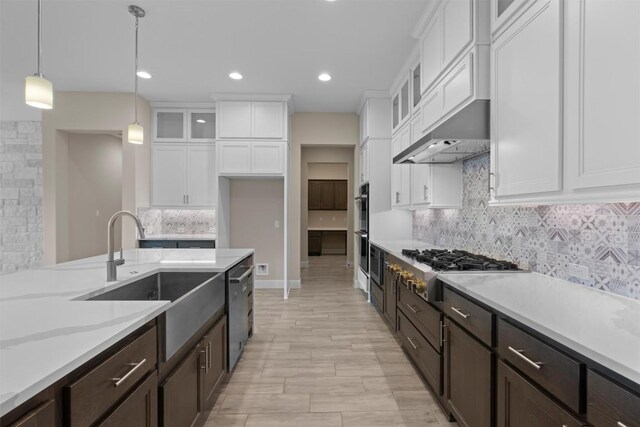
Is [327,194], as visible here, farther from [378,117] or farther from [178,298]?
[178,298]

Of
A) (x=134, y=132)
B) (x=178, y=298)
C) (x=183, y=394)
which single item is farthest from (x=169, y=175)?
(x=183, y=394)

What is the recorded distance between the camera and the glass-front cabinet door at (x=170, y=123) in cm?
497

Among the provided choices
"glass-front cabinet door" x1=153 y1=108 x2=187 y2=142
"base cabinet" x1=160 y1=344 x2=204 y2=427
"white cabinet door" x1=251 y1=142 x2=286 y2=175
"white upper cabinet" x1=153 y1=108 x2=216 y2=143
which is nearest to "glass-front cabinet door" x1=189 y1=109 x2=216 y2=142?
"white upper cabinet" x1=153 y1=108 x2=216 y2=143

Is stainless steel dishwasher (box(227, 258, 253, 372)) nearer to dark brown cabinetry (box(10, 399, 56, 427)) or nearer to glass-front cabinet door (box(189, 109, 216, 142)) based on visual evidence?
dark brown cabinetry (box(10, 399, 56, 427))

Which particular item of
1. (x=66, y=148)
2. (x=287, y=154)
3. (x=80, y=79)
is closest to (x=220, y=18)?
(x=287, y=154)

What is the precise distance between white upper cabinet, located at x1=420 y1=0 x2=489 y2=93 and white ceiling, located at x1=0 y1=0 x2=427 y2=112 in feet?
0.84

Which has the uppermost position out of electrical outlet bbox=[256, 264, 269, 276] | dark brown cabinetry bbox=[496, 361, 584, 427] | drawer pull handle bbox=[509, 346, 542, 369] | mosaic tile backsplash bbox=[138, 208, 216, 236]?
mosaic tile backsplash bbox=[138, 208, 216, 236]

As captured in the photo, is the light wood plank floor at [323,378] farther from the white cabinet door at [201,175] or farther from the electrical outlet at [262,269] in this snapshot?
the white cabinet door at [201,175]

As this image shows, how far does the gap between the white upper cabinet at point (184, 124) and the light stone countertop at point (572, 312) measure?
14.5 ft

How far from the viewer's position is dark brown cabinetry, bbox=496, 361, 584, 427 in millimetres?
992

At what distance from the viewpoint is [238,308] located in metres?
2.52

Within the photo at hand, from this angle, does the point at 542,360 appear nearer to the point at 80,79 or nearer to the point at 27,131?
the point at 80,79

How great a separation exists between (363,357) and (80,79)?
193 inches

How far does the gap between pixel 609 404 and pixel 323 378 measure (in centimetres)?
194
